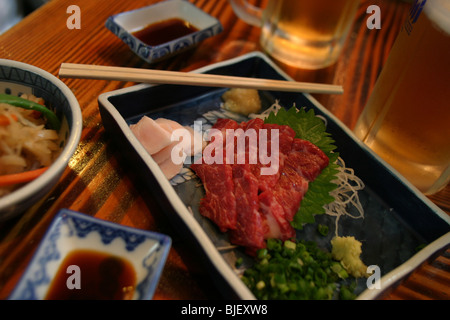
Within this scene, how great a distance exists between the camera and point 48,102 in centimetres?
171

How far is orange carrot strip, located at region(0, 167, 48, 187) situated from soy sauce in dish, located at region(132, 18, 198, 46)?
5.24 feet

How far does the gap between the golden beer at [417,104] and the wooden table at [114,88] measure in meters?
0.32

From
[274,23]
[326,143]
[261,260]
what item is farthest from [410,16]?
[261,260]

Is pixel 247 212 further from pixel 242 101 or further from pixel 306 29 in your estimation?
pixel 306 29

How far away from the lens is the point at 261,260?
1.57 meters

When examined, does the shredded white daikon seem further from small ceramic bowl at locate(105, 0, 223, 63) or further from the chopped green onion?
small ceramic bowl at locate(105, 0, 223, 63)

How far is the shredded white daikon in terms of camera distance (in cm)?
191

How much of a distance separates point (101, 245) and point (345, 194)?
132 centimetres

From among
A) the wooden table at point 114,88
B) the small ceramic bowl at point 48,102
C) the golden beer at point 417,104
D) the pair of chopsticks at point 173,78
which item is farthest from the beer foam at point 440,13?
the small ceramic bowl at point 48,102

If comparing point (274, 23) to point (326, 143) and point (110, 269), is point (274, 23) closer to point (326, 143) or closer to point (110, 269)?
point (326, 143)

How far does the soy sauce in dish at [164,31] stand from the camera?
2727 mm

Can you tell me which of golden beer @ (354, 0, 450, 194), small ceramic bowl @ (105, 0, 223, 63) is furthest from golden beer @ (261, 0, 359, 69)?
golden beer @ (354, 0, 450, 194)
